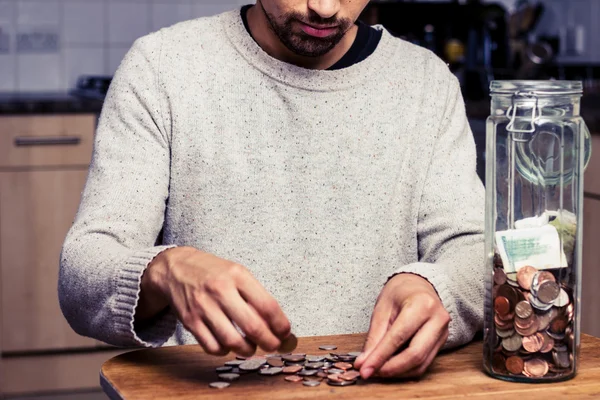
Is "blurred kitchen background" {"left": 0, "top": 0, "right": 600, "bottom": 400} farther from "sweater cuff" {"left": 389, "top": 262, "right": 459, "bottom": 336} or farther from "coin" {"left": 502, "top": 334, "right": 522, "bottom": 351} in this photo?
"coin" {"left": 502, "top": 334, "right": 522, "bottom": 351}

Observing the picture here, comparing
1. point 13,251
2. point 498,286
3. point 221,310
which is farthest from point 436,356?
point 13,251

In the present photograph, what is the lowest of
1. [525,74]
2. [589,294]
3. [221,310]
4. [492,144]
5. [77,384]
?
[77,384]

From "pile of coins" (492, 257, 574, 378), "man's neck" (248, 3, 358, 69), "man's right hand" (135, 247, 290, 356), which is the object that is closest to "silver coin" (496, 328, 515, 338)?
"pile of coins" (492, 257, 574, 378)

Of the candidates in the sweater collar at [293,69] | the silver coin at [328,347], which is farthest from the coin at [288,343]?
the sweater collar at [293,69]

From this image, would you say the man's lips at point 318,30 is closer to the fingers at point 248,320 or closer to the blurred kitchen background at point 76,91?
the fingers at point 248,320

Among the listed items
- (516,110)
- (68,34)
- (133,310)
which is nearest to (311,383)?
(133,310)

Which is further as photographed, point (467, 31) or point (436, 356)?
point (467, 31)

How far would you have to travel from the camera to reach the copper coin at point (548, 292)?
85cm

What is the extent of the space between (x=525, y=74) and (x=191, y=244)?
2.39 meters

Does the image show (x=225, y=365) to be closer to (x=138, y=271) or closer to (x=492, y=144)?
(x=138, y=271)

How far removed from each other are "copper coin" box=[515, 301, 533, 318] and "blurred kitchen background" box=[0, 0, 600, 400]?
176 centimetres

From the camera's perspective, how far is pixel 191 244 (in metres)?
1.27

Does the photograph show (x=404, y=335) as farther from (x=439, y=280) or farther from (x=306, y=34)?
(x=306, y=34)

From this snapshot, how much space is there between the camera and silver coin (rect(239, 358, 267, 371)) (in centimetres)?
89
